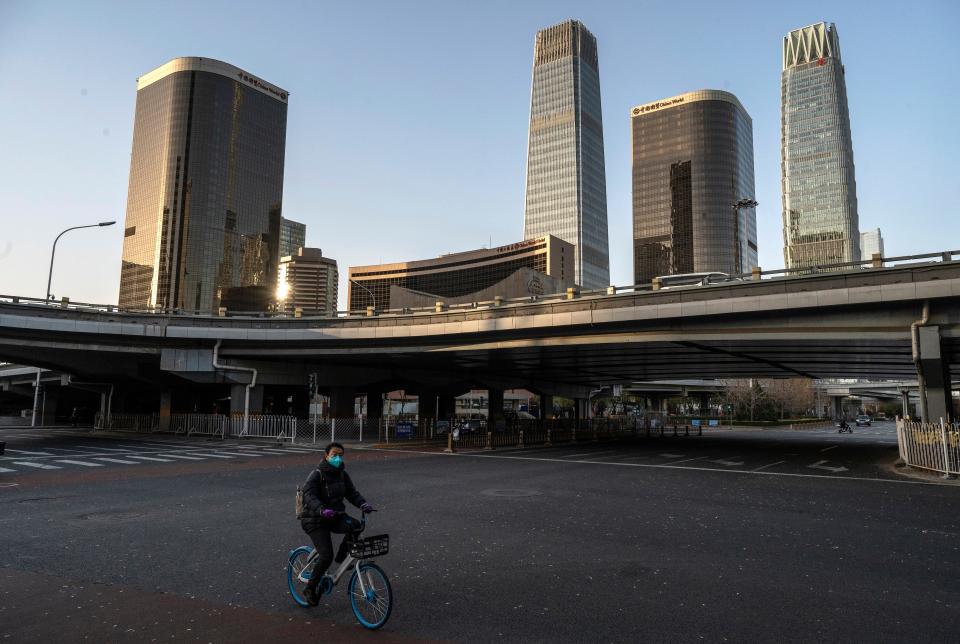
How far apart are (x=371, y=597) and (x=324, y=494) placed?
1.22 meters

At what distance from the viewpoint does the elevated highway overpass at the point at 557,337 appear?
2355 cm

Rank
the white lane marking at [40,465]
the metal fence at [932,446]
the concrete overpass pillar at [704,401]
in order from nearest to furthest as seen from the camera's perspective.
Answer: the metal fence at [932,446], the white lane marking at [40,465], the concrete overpass pillar at [704,401]

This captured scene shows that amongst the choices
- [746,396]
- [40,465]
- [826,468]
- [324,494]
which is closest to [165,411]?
[40,465]

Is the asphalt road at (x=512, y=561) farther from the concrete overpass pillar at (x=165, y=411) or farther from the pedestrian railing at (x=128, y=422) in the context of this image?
the pedestrian railing at (x=128, y=422)

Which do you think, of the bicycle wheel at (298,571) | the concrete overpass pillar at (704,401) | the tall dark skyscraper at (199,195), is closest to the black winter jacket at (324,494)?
the bicycle wheel at (298,571)

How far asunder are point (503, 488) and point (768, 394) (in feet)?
301

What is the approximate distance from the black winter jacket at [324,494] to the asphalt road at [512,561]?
100 cm

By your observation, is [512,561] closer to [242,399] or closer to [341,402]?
[242,399]

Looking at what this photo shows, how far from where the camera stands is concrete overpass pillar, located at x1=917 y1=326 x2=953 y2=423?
22.4 metres

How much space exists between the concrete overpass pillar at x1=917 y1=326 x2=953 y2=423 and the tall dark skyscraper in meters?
177

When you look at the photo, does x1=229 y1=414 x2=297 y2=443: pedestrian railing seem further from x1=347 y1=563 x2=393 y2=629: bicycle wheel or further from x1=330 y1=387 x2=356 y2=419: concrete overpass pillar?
x1=347 y1=563 x2=393 y2=629: bicycle wheel

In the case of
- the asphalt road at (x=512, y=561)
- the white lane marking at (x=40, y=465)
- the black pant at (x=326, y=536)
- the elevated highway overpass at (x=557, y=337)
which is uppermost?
the elevated highway overpass at (x=557, y=337)

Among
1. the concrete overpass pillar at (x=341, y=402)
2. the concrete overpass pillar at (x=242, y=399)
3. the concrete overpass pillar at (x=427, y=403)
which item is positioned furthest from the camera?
the concrete overpass pillar at (x=427, y=403)

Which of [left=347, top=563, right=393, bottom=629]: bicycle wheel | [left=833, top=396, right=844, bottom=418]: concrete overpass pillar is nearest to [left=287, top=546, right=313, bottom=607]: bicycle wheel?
[left=347, top=563, right=393, bottom=629]: bicycle wheel
